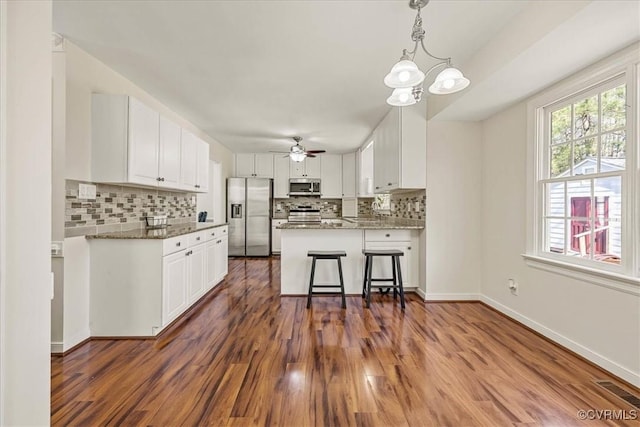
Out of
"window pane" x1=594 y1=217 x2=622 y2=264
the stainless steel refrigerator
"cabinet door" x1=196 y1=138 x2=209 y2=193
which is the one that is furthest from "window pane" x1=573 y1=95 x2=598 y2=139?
the stainless steel refrigerator

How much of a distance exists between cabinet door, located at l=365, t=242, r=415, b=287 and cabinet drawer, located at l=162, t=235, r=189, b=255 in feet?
7.08

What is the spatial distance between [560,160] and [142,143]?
12.3 ft

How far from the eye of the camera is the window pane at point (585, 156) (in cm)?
222

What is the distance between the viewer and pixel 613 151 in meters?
2.07

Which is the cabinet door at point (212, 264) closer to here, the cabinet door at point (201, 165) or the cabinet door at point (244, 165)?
the cabinet door at point (201, 165)

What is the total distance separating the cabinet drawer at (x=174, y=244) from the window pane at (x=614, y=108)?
3562mm

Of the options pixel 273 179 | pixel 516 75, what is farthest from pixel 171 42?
pixel 273 179

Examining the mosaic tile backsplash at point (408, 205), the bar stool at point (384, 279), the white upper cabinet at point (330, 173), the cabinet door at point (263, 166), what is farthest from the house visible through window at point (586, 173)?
the cabinet door at point (263, 166)

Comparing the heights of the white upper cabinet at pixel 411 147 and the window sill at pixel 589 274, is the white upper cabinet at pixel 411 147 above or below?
above

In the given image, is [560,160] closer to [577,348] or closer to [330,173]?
[577,348]

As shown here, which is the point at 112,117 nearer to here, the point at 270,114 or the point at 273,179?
the point at 270,114

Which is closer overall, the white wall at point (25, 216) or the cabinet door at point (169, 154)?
the white wall at point (25, 216)

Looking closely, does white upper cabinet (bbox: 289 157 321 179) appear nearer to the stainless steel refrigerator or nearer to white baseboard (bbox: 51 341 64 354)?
the stainless steel refrigerator

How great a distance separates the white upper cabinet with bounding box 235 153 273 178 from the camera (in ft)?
22.6
